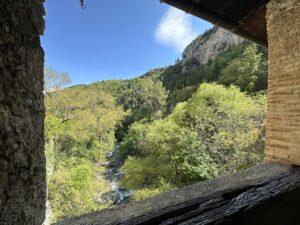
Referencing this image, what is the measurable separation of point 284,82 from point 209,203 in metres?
1.47

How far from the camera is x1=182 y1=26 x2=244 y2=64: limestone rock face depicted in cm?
5409

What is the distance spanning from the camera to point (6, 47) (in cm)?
71

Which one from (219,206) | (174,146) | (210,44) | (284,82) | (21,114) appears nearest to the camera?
(21,114)

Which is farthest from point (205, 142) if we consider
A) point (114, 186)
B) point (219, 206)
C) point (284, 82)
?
point (114, 186)

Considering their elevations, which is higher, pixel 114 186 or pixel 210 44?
pixel 210 44

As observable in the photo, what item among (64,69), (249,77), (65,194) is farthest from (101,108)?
(65,194)

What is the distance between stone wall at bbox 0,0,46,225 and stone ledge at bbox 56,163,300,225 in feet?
1.32

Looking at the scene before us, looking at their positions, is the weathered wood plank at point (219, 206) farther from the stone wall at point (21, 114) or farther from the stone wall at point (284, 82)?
the stone wall at point (284, 82)

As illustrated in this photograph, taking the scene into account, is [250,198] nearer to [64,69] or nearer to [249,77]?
[64,69]

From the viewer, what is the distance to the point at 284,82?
2334mm

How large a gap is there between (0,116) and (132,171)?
1700 centimetres

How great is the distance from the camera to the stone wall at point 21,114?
702mm

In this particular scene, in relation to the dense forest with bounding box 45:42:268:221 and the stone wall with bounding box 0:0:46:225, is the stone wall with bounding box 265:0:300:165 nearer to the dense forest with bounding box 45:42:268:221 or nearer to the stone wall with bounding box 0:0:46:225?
the stone wall with bounding box 0:0:46:225

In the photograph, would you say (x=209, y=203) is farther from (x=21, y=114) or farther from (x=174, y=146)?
(x=174, y=146)
